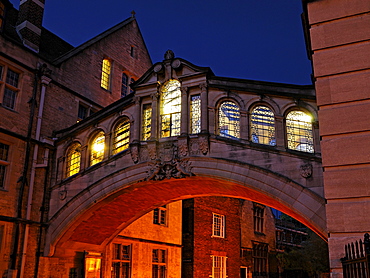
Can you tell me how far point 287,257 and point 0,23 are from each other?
2461 cm

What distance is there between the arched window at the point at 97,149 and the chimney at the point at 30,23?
4815mm

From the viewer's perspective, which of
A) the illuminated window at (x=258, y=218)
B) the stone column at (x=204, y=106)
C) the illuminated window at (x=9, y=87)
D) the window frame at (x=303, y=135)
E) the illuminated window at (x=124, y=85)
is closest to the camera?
the window frame at (x=303, y=135)

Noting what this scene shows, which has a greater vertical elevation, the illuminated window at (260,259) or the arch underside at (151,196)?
the arch underside at (151,196)

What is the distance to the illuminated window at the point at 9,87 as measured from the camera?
1659cm

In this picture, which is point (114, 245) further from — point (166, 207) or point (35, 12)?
point (35, 12)

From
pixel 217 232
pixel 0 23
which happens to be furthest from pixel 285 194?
pixel 217 232

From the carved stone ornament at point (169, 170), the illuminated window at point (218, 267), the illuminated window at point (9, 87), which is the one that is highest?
the illuminated window at point (9, 87)

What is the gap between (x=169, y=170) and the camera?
49.6ft

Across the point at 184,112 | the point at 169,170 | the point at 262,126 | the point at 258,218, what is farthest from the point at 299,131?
the point at 258,218

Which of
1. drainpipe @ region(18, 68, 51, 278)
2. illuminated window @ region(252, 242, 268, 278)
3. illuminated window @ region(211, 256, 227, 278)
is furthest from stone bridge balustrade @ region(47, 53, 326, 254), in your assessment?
illuminated window @ region(252, 242, 268, 278)

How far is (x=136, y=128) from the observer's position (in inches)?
627

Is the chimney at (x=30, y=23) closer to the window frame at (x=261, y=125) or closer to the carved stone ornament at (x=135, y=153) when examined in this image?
the carved stone ornament at (x=135, y=153)

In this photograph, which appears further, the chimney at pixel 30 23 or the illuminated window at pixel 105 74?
the illuminated window at pixel 105 74

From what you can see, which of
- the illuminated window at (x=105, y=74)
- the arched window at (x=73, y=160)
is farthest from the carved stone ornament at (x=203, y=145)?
the illuminated window at (x=105, y=74)
